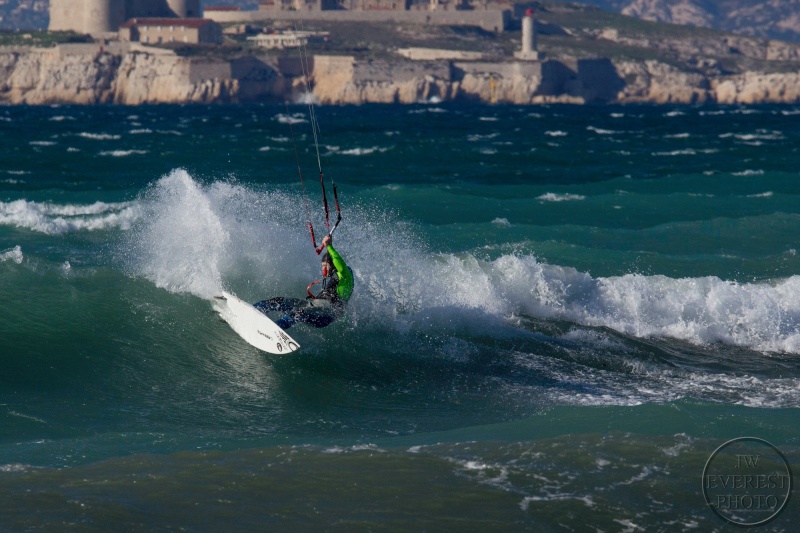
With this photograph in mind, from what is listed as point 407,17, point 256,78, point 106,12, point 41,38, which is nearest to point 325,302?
point 256,78

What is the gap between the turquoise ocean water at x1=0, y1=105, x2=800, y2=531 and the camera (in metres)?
9.64

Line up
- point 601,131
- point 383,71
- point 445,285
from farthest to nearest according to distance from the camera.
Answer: point 383,71 < point 601,131 < point 445,285

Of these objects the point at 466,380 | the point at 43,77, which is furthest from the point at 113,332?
the point at 43,77

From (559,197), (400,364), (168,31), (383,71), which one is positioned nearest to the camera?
(400,364)

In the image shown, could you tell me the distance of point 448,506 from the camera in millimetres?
9477

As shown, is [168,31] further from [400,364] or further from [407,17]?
[400,364]

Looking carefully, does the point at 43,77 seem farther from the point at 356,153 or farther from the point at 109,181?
the point at 109,181

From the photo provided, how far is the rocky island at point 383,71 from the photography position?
343 feet

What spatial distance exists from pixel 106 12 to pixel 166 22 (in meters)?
8.03

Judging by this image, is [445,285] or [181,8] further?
[181,8]

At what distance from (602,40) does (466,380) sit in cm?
12933

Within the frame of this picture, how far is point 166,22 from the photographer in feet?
378

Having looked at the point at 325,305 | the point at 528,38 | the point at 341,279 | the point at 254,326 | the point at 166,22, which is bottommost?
the point at 254,326

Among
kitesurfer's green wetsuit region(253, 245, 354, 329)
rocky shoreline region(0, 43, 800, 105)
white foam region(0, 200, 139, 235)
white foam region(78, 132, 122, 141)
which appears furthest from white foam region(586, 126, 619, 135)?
kitesurfer's green wetsuit region(253, 245, 354, 329)
